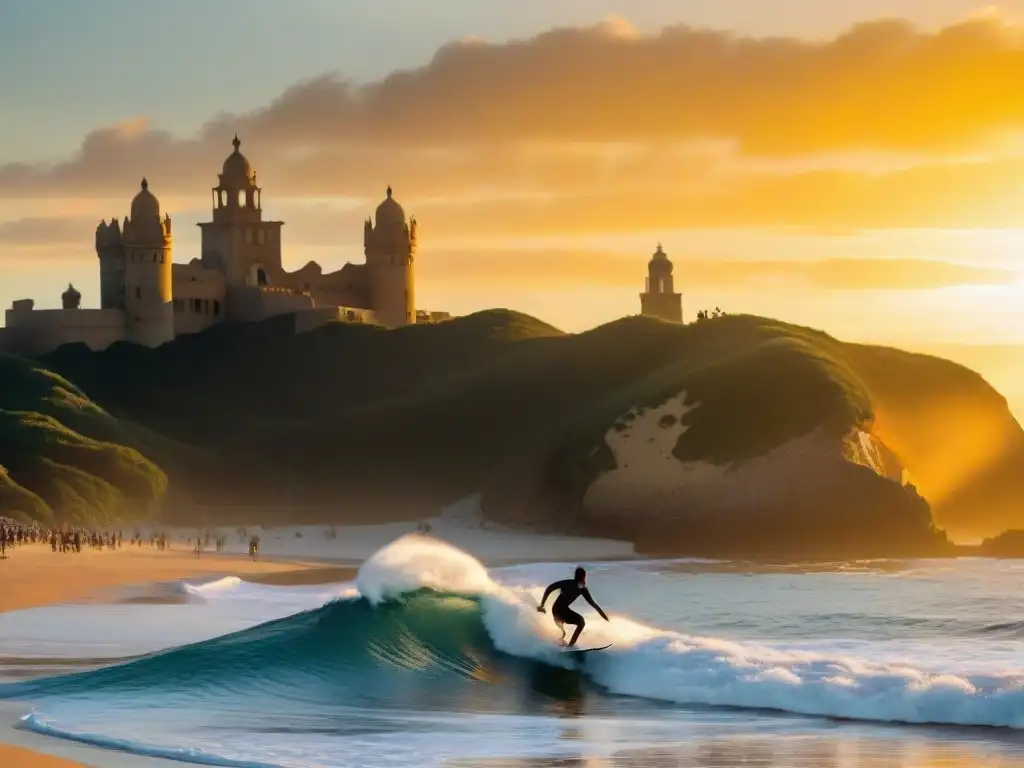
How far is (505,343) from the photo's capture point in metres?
135

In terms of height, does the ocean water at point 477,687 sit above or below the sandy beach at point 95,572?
below

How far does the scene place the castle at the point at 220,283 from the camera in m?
127

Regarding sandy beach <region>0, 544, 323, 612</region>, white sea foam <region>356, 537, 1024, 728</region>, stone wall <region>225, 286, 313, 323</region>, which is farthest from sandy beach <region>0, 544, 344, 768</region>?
stone wall <region>225, 286, 313, 323</region>

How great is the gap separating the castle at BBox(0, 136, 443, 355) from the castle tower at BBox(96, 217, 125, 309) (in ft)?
0.23

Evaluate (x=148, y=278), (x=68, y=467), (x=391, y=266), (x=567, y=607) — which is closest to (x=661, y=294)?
(x=391, y=266)

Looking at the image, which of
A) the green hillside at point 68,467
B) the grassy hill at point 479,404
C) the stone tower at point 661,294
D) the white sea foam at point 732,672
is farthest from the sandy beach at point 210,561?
the stone tower at point 661,294

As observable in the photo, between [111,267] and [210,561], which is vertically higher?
[111,267]

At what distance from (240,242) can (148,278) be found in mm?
10915

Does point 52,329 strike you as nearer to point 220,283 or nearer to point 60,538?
point 220,283

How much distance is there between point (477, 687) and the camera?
27.4 m

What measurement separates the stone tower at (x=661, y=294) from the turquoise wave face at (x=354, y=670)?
12685 cm

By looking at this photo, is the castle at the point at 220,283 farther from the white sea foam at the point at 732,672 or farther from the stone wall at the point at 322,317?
the white sea foam at the point at 732,672

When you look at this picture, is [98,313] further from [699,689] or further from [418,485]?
[699,689]

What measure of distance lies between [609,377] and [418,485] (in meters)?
16.7
